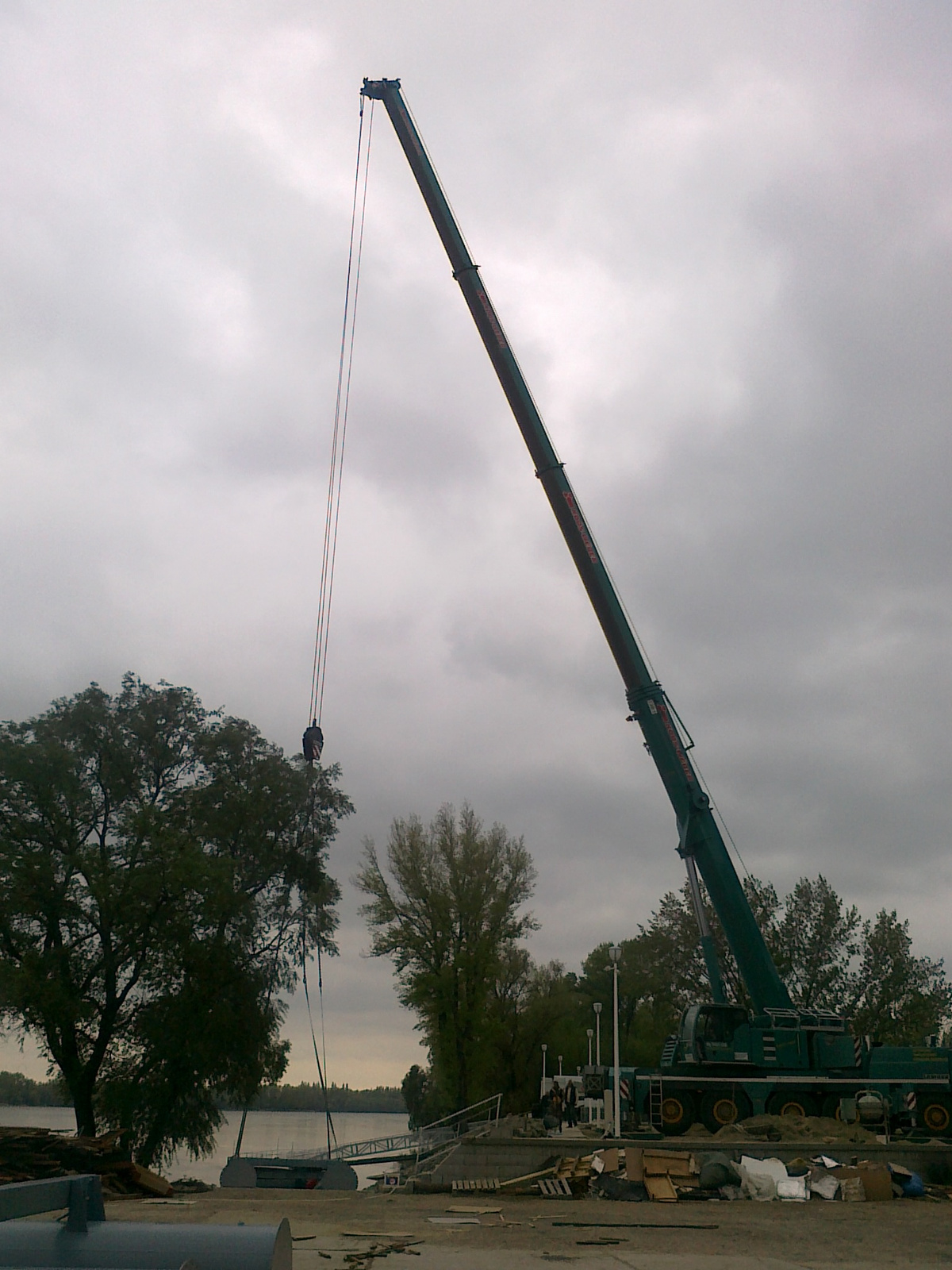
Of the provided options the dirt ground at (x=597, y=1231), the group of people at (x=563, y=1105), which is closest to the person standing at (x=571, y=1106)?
the group of people at (x=563, y=1105)

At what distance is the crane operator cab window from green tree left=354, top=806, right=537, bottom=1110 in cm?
2406

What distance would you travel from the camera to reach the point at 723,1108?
961 inches

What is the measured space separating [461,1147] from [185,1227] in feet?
68.1

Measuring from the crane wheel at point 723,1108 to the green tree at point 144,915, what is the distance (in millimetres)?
14110

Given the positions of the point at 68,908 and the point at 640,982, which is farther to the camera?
the point at 640,982

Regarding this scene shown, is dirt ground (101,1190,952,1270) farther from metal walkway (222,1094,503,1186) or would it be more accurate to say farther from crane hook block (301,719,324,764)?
metal walkway (222,1094,503,1186)

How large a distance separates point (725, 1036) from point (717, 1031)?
21 centimetres

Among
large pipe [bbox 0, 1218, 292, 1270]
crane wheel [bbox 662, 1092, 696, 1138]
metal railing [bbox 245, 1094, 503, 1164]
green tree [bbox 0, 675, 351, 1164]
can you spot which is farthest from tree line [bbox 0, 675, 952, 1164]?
large pipe [bbox 0, 1218, 292, 1270]

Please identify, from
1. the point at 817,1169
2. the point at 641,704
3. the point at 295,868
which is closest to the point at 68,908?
the point at 295,868

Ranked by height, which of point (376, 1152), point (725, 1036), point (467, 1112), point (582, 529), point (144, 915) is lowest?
point (376, 1152)

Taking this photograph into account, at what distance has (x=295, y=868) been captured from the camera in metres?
34.4

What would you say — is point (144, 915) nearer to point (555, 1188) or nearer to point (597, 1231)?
point (555, 1188)

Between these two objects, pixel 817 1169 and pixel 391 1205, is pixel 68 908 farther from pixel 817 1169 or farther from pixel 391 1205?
pixel 817 1169

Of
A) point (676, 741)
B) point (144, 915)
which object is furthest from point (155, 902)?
point (676, 741)
